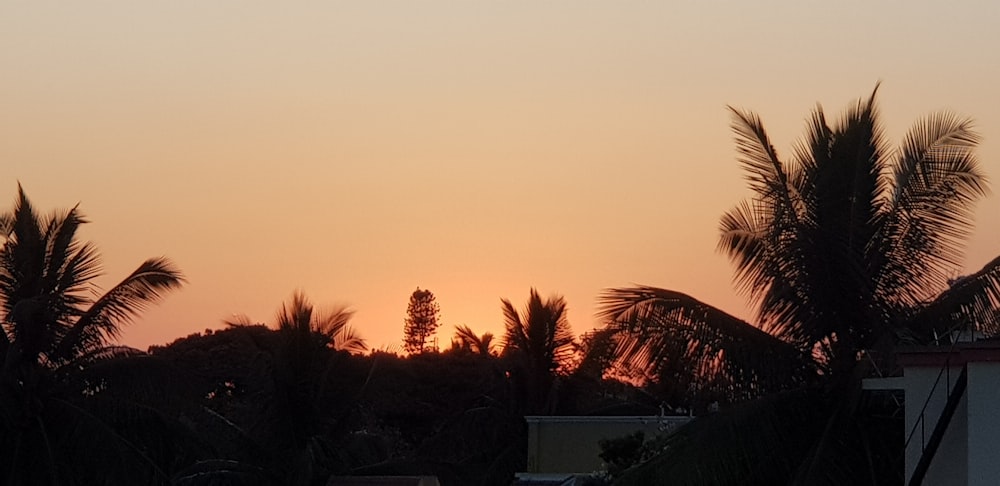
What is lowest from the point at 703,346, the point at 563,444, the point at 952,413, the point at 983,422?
the point at 983,422

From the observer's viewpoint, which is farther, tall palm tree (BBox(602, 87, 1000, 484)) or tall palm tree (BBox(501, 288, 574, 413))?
tall palm tree (BBox(501, 288, 574, 413))

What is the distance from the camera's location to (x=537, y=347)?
3494 centimetres

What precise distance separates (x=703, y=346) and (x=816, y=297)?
5.10ft

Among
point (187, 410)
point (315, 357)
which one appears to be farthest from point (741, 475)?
point (315, 357)

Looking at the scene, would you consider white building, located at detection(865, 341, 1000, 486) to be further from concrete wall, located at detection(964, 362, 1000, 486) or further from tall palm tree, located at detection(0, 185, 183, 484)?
tall palm tree, located at detection(0, 185, 183, 484)

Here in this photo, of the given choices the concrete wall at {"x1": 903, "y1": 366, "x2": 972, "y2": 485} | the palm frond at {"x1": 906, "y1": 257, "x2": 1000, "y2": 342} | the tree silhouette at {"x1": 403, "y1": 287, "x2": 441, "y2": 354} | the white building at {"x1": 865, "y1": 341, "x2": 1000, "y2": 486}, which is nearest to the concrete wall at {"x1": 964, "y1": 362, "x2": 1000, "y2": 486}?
the white building at {"x1": 865, "y1": 341, "x2": 1000, "y2": 486}

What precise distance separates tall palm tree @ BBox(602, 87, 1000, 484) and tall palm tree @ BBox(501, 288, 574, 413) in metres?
16.6

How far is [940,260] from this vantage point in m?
17.7

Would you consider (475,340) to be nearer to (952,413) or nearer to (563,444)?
(563,444)

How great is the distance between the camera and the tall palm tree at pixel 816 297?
1678 centimetres

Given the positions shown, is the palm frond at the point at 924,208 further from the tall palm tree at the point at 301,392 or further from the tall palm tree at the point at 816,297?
the tall palm tree at the point at 301,392

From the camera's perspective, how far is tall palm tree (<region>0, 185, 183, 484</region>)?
22.0 m

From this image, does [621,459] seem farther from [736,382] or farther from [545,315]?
[545,315]

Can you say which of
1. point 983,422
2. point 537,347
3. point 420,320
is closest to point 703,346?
point 983,422
